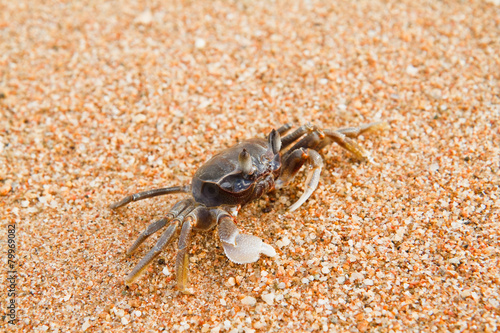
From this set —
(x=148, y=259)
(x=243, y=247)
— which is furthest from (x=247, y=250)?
(x=148, y=259)

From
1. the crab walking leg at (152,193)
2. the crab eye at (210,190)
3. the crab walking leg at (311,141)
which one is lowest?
the crab walking leg at (152,193)

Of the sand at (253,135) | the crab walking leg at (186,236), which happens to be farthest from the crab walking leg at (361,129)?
the crab walking leg at (186,236)

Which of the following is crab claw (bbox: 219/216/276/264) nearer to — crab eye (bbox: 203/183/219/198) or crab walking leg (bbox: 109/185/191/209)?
crab eye (bbox: 203/183/219/198)

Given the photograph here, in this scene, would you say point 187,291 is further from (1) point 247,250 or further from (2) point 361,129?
(2) point 361,129

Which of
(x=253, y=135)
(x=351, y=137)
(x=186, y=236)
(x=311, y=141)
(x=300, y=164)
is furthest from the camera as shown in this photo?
(x=253, y=135)

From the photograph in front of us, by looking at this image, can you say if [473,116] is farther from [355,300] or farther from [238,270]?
[238,270]

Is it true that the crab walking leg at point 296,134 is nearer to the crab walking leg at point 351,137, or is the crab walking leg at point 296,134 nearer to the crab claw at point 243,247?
the crab walking leg at point 351,137
